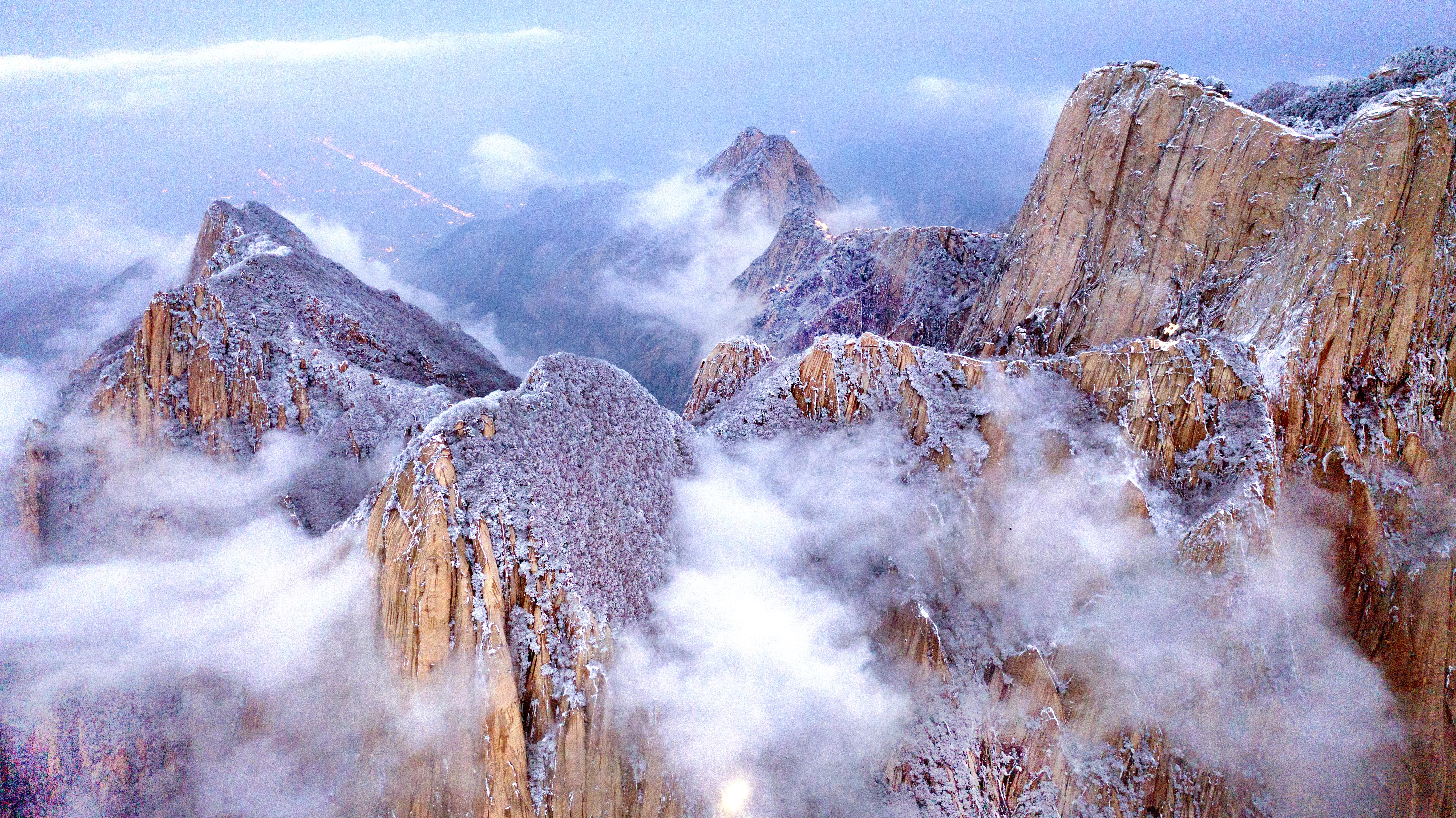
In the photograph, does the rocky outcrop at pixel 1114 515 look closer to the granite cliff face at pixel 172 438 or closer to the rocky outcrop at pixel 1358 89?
the rocky outcrop at pixel 1358 89

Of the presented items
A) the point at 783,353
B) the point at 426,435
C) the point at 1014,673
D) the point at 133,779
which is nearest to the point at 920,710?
the point at 1014,673

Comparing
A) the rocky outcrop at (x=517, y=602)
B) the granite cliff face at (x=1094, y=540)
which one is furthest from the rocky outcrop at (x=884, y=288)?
the rocky outcrop at (x=517, y=602)

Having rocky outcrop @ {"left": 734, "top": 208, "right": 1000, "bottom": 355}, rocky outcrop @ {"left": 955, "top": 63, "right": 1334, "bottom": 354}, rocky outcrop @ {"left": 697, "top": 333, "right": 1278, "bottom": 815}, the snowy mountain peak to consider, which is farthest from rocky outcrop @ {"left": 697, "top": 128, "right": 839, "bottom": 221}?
rocky outcrop @ {"left": 697, "top": 333, "right": 1278, "bottom": 815}

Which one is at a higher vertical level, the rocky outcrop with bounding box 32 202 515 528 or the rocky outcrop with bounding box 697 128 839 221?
the rocky outcrop with bounding box 697 128 839 221

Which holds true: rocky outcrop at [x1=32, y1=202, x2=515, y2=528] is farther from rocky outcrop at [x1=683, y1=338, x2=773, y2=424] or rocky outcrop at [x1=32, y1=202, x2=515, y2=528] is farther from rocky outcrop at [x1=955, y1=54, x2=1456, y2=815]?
rocky outcrop at [x1=955, y1=54, x2=1456, y2=815]

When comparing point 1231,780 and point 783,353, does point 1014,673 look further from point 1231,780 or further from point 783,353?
point 783,353

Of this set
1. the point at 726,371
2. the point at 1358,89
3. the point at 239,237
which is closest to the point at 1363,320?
the point at 1358,89
